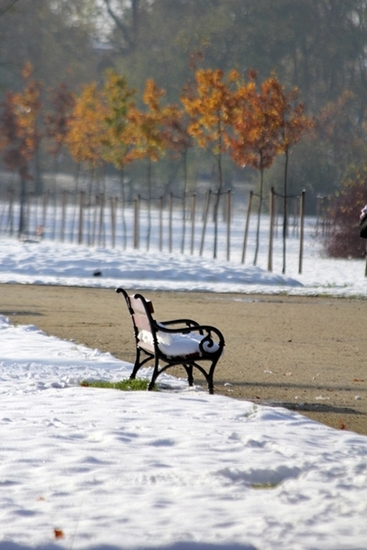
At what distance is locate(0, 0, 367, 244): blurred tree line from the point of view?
7206 cm

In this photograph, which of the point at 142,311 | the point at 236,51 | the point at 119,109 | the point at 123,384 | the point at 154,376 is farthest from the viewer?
the point at 236,51

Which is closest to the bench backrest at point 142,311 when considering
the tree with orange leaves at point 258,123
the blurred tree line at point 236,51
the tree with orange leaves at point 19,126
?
the tree with orange leaves at point 258,123

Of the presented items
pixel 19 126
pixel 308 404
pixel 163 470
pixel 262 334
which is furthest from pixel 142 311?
Answer: pixel 19 126

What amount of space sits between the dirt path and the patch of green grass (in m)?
0.65

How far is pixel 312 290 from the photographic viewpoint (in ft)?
76.0

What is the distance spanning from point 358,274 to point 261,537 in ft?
81.1

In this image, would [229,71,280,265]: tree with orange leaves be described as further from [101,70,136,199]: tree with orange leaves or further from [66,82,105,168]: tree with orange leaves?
[66,82,105,168]: tree with orange leaves

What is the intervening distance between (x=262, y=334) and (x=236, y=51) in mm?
59510

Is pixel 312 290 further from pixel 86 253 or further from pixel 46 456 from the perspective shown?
pixel 46 456

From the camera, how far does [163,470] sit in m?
6.28

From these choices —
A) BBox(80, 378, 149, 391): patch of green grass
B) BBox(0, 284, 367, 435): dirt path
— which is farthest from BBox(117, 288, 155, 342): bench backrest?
BBox(0, 284, 367, 435): dirt path

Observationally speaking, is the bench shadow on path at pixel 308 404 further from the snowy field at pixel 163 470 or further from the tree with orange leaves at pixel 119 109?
the tree with orange leaves at pixel 119 109

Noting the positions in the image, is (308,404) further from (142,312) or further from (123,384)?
(142,312)

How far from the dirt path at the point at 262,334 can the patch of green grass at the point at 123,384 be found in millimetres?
654
